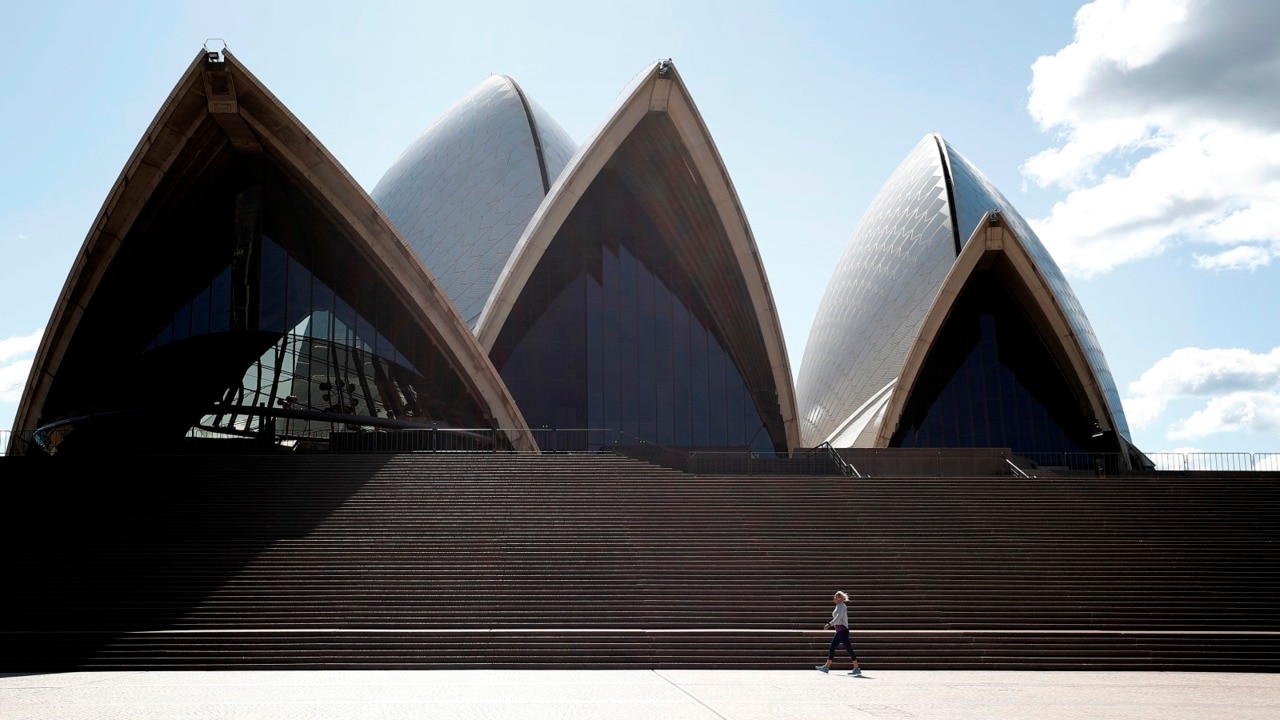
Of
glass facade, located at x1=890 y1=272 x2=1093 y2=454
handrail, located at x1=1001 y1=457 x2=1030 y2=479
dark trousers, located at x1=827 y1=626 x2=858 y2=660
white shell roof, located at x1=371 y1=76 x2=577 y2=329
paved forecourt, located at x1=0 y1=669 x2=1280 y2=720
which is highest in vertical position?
white shell roof, located at x1=371 y1=76 x2=577 y2=329

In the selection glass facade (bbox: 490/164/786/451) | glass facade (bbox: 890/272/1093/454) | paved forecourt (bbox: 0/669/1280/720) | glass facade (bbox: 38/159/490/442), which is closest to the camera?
paved forecourt (bbox: 0/669/1280/720)

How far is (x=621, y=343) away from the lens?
2873 centimetres

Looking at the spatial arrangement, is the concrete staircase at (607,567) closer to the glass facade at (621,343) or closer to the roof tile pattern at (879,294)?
the glass facade at (621,343)

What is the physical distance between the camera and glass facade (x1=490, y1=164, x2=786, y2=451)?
28.2 m

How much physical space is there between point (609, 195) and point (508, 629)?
18.7 m

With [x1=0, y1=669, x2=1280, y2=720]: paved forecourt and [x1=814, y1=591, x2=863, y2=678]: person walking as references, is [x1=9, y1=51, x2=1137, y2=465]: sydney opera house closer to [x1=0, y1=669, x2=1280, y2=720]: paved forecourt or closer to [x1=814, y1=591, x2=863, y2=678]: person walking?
[x1=0, y1=669, x2=1280, y2=720]: paved forecourt

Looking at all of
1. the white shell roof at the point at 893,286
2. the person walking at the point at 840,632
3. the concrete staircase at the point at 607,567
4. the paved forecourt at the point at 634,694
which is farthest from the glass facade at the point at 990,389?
the person walking at the point at 840,632

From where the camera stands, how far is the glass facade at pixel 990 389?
3116 centimetres

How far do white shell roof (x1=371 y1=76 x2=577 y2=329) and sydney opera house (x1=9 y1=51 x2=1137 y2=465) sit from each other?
140mm

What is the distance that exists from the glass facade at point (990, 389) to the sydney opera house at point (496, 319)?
2.5 inches

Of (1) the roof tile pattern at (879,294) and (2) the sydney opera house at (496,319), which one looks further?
(1) the roof tile pattern at (879,294)

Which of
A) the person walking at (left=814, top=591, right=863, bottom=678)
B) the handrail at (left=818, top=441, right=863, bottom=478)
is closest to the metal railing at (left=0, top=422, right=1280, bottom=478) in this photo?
the handrail at (left=818, top=441, right=863, bottom=478)

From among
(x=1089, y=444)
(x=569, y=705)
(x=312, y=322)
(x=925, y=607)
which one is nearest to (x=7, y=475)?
(x=312, y=322)

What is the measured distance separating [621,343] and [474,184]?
10.1 meters
